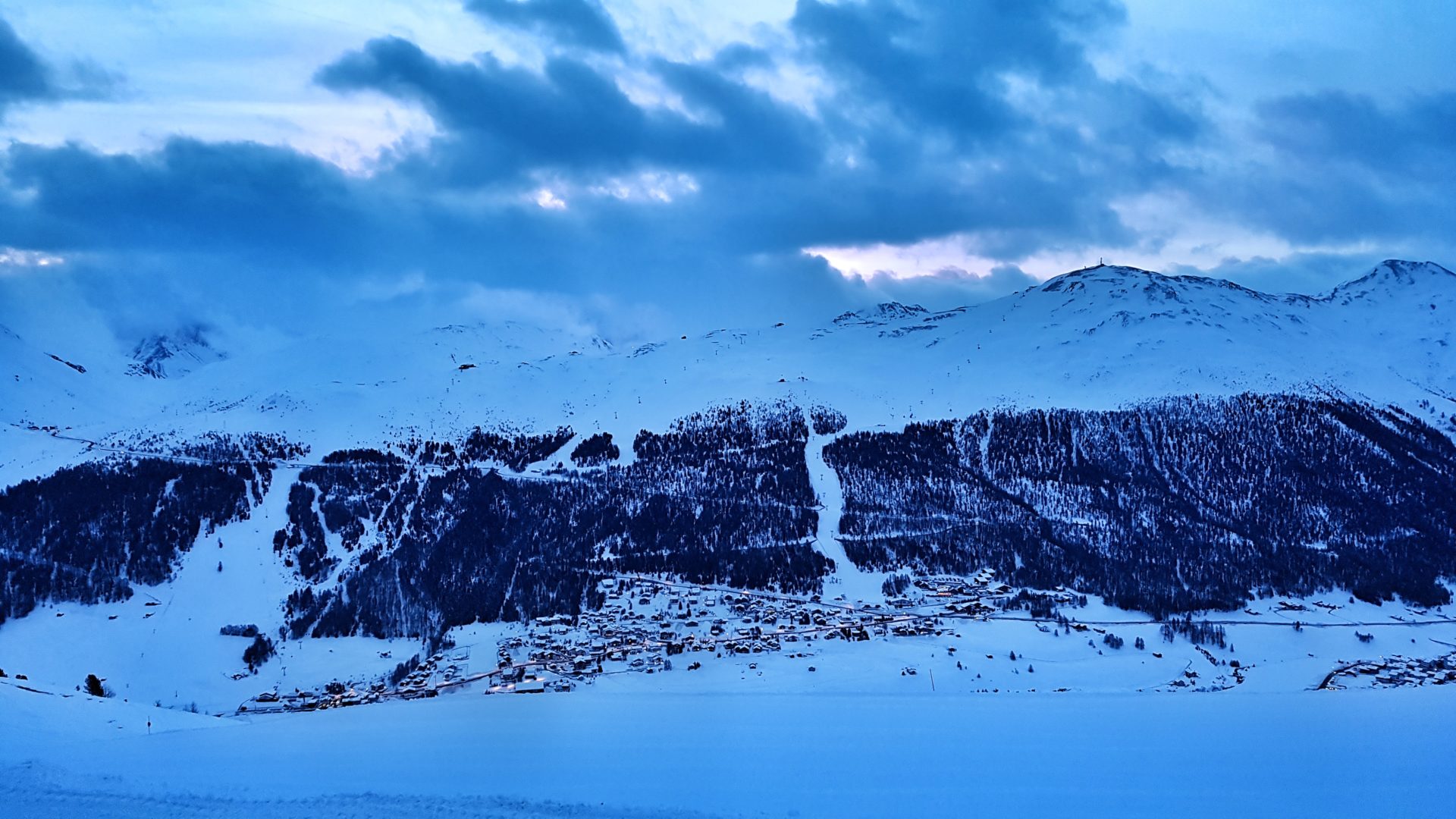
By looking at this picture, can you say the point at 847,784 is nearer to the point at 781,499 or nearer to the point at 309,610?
the point at 309,610

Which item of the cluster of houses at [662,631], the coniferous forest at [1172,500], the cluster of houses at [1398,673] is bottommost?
the cluster of houses at [1398,673]

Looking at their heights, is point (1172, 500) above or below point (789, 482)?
below

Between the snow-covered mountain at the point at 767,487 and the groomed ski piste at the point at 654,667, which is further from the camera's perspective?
the snow-covered mountain at the point at 767,487

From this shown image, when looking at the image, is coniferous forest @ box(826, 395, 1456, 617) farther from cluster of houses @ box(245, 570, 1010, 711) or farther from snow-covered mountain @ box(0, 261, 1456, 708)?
cluster of houses @ box(245, 570, 1010, 711)

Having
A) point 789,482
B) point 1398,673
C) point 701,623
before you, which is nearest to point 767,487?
point 789,482

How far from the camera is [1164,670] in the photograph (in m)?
73.4

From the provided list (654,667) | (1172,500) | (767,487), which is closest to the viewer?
(654,667)

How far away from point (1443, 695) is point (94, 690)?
281 ft

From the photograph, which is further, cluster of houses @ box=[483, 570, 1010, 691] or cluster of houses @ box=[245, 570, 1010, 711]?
cluster of houses @ box=[483, 570, 1010, 691]

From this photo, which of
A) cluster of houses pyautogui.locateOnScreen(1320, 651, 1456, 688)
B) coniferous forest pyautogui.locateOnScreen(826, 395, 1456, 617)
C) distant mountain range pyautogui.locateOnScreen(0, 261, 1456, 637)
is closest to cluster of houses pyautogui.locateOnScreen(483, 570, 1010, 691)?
distant mountain range pyautogui.locateOnScreen(0, 261, 1456, 637)

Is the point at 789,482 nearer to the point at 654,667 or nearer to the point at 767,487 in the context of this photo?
the point at 767,487

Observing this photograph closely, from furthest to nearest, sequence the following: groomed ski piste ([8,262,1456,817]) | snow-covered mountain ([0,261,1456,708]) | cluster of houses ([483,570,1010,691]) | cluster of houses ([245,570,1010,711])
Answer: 1. snow-covered mountain ([0,261,1456,708])
2. cluster of houses ([483,570,1010,691])
3. cluster of houses ([245,570,1010,711])
4. groomed ski piste ([8,262,1456,817])

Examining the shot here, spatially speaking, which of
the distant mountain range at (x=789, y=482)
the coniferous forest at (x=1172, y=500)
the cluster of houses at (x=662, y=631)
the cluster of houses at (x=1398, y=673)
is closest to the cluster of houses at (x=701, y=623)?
the cluster of houses at (x=662, y=631)

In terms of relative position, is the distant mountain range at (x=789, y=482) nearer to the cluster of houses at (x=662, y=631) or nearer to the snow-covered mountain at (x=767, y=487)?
the snow-covered mountain at (x=767, y=487)
